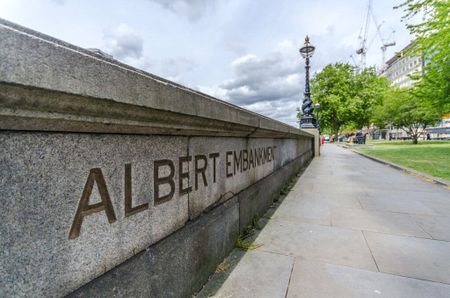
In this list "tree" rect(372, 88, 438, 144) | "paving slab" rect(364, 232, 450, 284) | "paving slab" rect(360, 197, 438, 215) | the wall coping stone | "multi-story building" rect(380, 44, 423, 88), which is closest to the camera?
the wall coping stone

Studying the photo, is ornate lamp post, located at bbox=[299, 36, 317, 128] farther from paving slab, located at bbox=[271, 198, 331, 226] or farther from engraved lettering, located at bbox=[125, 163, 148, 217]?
engraved lettering, located at bbox=[125, 163, 148, 217]

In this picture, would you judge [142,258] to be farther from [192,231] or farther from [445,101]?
A: [445,101]

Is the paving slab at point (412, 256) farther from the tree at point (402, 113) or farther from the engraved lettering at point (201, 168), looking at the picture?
the tree at point (402, 113)

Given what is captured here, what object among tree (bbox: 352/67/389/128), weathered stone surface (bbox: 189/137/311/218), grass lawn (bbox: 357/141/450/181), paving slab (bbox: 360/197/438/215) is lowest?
paving slab (bbox: 360/197/438/215)

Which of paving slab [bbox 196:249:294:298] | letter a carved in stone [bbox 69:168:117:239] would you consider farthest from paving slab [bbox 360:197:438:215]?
letter a carved in stone [bbox 69:168:117:239]

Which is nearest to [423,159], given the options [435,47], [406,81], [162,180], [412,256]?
[435,47]

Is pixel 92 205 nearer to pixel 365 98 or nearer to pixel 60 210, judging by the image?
pixel 60 210

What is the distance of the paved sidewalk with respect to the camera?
1.92m

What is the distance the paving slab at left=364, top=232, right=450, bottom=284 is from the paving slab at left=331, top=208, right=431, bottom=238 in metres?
0.21

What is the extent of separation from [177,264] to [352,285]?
4.71 ft

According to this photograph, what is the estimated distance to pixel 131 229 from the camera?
52.0 inches

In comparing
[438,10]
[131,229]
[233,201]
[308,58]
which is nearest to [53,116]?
[131,229]

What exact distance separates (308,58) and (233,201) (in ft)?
38.1

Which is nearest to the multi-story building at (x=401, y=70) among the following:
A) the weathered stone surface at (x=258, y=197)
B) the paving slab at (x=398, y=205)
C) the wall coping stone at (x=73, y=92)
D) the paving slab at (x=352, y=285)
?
the paving slab at (x=398, y=205)
